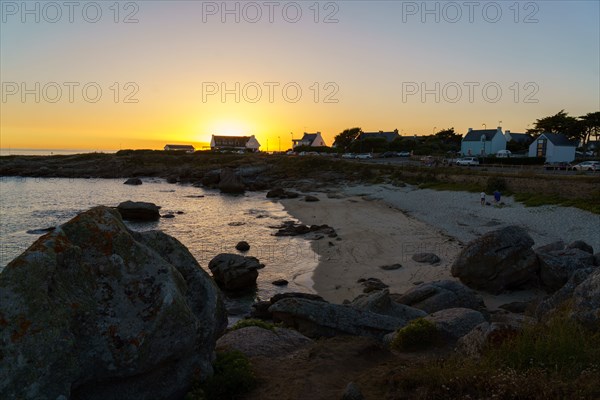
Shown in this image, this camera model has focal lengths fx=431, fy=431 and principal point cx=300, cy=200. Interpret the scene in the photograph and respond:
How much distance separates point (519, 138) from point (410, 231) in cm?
10809

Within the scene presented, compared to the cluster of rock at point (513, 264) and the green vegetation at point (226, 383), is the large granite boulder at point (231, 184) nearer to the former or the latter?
the cluster of rock at point (513, 264)

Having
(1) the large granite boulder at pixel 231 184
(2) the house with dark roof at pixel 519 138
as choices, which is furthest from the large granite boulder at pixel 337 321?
(2) the house with dark roof at pixel 519 138

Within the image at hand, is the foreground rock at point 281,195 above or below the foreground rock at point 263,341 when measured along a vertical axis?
above

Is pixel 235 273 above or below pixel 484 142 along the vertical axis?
below

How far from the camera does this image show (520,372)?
22.9 ft

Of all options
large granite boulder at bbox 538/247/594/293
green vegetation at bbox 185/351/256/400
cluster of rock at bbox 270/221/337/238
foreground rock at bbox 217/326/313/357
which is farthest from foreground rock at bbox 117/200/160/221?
green vegetation at bbox 185/351/256/400

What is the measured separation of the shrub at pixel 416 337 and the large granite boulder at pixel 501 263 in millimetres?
9020

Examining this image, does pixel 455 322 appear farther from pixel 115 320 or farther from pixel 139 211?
pixel 139 211

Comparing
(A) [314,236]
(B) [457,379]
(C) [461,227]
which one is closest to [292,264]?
(A) [314,236]

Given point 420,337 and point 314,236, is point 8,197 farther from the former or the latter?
point 420,337

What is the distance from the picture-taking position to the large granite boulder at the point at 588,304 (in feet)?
28.9

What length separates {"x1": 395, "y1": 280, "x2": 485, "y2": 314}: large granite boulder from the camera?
1520 cm

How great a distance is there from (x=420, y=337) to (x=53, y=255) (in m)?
8.13

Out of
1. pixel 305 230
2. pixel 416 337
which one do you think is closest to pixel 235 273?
pixel 416 337
